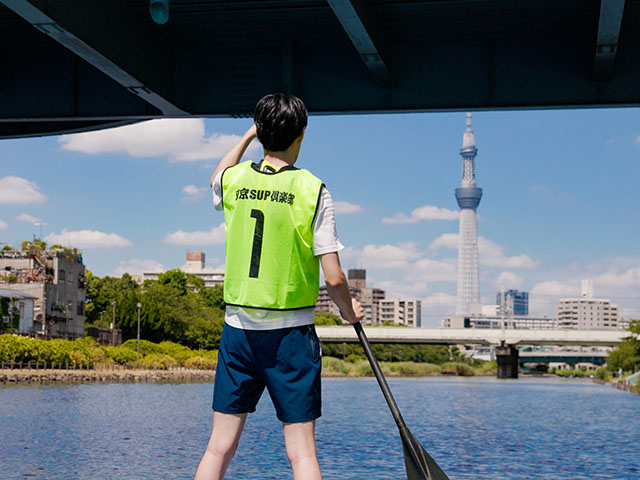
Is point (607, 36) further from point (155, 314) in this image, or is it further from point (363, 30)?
point (155, 314)

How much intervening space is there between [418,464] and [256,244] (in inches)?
69.0

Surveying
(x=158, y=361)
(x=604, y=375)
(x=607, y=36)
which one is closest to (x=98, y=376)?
(x=158, y=361)

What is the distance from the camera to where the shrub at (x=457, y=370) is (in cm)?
16007

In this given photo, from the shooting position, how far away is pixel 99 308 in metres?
127

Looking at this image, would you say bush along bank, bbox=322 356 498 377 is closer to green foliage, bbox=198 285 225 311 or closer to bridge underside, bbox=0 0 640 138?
green foliage, bbox=198 285 225 311

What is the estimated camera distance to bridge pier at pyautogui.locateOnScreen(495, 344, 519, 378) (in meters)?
117

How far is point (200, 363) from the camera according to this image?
9644 cm

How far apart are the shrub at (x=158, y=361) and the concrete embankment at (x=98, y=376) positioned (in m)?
1.31

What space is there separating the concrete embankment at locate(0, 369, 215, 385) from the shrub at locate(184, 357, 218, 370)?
223cm

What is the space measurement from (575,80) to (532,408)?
42996 millimetres

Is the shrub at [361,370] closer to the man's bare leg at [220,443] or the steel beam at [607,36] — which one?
the steel beam at [607,36]

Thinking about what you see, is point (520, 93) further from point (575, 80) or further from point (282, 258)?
point (282, 258)

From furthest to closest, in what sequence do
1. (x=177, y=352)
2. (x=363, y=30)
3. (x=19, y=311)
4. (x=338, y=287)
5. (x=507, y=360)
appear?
(x=507, y=360) < (x=177, y=352) < (x=19, y=311) < (x=363, y=30) < (x=338, y=287)

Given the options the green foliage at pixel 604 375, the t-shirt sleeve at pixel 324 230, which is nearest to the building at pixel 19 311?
the green foliage at pixel 604 375
